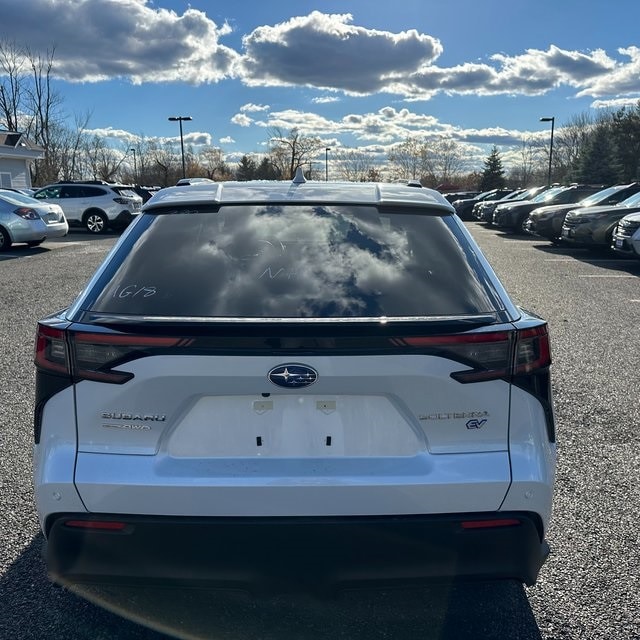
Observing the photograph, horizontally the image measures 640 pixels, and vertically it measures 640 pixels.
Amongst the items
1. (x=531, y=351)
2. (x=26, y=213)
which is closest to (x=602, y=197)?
(x=26, y=213)

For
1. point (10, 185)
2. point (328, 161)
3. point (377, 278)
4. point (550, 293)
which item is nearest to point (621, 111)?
point (328, 161)

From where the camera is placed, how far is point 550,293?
1004cm

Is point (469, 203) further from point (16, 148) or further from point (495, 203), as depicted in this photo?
point (16, 148)

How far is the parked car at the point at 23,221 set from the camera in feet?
49.2

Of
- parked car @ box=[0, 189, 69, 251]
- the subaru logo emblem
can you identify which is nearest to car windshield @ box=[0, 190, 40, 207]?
parked car @ box=[0, 189, 69, 251]

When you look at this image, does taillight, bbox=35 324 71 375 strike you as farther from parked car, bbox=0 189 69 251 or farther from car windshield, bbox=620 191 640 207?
car windshield, bbox=620 191 640 207

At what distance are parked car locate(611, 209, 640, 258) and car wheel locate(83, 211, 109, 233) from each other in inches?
632

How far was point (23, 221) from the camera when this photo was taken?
15.1 m

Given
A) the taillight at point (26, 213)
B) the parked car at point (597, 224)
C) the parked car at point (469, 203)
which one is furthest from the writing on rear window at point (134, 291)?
the parked car at point (469, 203)

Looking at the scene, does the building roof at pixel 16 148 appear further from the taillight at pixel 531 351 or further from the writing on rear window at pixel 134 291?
the taillight at pixel 531 351

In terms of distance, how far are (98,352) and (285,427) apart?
2.18 ft

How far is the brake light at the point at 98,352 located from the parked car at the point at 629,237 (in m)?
12.2

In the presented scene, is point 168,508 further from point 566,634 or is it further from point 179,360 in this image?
point 566,634

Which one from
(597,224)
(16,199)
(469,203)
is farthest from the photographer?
(469,203)
